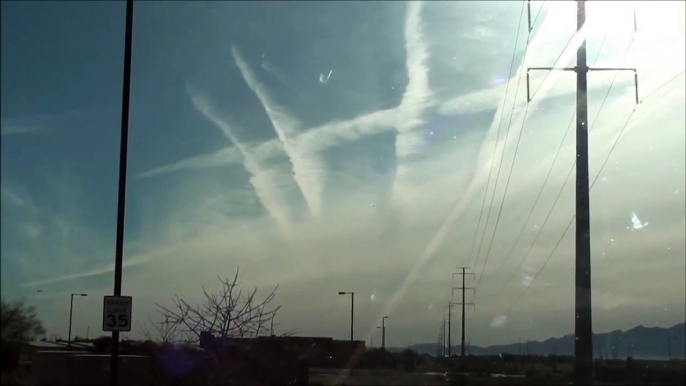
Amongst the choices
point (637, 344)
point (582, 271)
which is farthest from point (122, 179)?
point (637, 344)

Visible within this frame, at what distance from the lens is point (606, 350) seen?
3512cm

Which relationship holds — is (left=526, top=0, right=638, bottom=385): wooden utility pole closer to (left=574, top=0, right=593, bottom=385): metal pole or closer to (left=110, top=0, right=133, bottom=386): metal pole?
(left=574, top=0, right=593, bottom=385): metal pole

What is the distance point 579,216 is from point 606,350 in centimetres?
1705

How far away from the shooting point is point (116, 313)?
17.3 metres

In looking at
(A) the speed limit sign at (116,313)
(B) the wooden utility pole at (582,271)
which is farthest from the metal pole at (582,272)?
(A) the speed limit sign at (116,313)

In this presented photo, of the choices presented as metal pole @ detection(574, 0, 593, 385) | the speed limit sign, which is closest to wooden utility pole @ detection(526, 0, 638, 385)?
metal pole @ detection(574, 0, 593, 385)

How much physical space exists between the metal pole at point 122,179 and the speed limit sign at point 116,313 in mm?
162

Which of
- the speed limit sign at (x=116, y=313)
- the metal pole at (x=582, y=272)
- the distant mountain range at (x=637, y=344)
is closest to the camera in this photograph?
the speed limit sign at (x=116, y=313)

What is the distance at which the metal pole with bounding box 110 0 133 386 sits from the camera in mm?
17250

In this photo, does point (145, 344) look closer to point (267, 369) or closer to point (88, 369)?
point (267, 369)

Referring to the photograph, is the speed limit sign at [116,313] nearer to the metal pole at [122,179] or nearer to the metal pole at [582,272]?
the metal pole at [122,179]

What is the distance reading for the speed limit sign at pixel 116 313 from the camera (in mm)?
17203

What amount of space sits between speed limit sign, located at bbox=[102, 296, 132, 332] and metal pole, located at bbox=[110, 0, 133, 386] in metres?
0.16

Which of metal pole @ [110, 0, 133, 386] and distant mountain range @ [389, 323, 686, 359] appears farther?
distant mountain range @ [389, 323, 686, 359]
